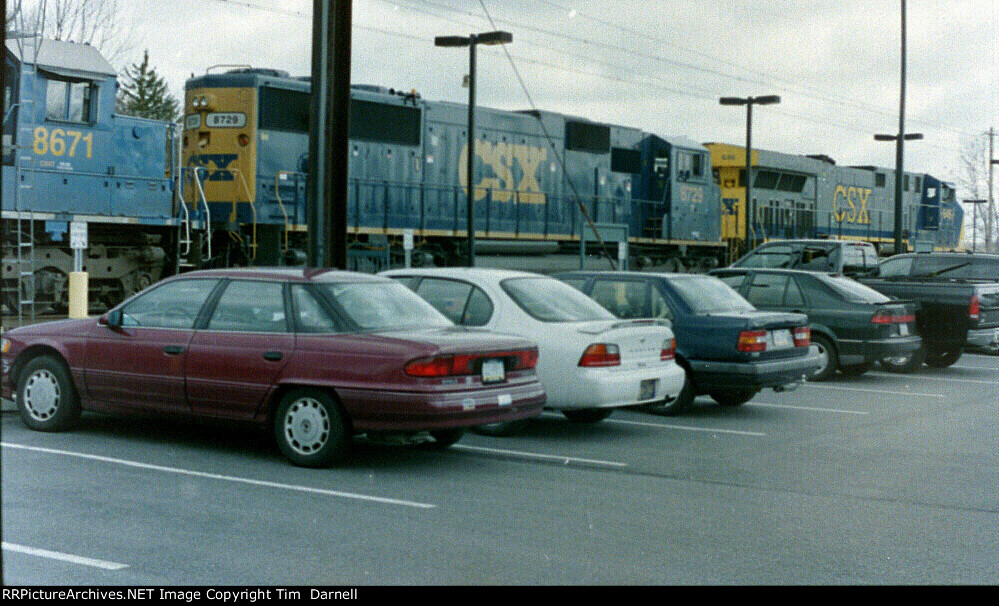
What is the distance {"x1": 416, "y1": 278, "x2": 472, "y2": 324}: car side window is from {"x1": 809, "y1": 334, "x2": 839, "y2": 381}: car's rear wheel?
261 inches

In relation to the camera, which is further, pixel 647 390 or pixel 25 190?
pixel 25 190

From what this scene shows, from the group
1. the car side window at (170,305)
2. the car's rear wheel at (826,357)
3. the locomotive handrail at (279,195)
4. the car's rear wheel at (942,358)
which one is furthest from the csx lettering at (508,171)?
the car side window at (170,305)

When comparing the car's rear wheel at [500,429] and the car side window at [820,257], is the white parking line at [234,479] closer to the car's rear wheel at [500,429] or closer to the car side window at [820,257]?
the car's rear wheel at [500,429]

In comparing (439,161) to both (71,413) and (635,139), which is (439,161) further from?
(71,413)

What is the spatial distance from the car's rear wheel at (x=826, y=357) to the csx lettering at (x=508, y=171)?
10.5 meters

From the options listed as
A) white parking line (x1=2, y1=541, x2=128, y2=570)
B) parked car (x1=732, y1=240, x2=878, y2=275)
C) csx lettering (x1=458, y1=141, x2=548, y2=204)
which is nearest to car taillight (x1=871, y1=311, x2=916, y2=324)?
parked car (x1=732, y1=240, x2=878, y2=275)

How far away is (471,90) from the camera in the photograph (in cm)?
2170

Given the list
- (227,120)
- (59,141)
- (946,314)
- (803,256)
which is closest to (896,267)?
(803,256)

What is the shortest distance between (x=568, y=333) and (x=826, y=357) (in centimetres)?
668

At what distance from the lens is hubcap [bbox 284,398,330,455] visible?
7.12m

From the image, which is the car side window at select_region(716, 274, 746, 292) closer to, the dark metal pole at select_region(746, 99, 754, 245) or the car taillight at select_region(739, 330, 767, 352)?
the car taillight at select_region(739, 330, 767, 352)

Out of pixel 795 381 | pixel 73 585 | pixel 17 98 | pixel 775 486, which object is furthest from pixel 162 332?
pixel 17 98

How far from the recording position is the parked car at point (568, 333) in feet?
28.7

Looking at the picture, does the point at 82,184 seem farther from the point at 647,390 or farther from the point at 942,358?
the point at 942,358
